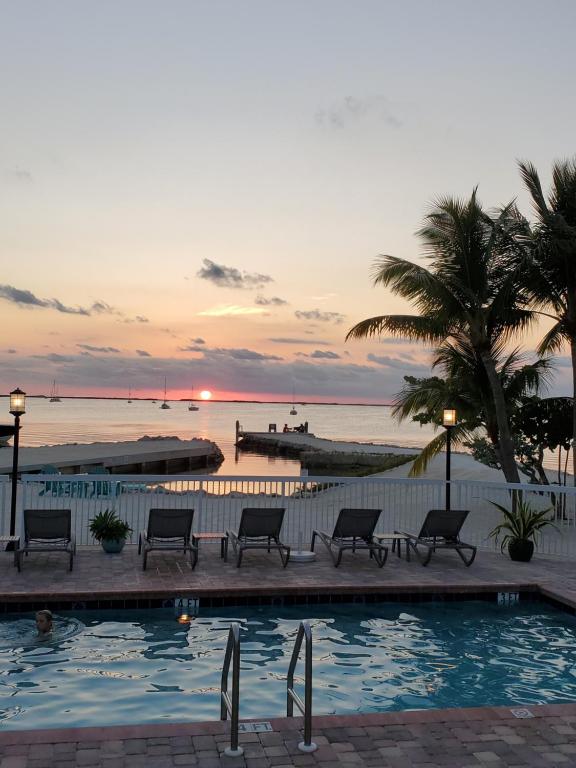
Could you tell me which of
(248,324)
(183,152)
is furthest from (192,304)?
(183,152)

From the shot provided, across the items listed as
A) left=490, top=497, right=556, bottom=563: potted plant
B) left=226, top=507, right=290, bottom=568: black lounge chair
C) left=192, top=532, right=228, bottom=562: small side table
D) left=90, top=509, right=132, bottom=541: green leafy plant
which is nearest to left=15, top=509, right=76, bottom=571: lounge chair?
left=90, top=509, right=132, bottom=541: green leafy plant

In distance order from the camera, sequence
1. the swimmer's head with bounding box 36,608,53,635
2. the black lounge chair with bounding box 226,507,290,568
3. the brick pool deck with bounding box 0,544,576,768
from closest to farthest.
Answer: the brick pool deck with bounding box 0,544,576,768, the swimmer's head with bounding box 36,608,53,635, the black lounge chair with bounding box 226,507,290,568

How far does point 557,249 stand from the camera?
1702cm

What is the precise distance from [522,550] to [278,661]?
6.34 meters

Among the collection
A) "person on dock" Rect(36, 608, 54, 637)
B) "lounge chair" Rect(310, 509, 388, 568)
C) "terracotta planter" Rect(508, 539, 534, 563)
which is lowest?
"person on dock" Rect(36, 608, 54, 637)

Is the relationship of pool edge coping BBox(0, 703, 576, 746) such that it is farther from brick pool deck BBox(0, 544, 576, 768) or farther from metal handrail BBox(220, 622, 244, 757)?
metal handrail BBox(220, 622, 244, 757)

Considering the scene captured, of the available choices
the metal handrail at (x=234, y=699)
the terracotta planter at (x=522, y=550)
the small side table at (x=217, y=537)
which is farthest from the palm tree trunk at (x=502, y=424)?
the metal handrail at (x=234, y=699)

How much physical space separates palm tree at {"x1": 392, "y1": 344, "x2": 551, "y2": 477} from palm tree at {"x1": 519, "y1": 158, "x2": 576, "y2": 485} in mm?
1522

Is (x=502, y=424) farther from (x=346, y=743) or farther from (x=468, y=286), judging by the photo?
Result: (x=346, y=743)

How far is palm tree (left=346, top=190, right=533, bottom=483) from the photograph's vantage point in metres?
17.5

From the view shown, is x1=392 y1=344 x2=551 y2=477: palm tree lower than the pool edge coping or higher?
higher

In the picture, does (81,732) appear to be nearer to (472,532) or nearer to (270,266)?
(472,532)

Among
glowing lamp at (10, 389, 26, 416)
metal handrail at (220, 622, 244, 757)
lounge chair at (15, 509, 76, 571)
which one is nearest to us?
metal handrail at (220, 622, 244, 757)

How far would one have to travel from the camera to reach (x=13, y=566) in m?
10.8
